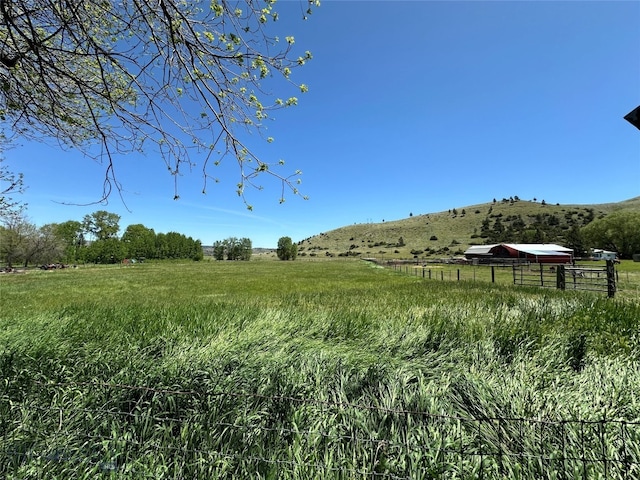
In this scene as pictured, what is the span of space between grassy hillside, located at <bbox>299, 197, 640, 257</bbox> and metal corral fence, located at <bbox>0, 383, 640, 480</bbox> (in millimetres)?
98590

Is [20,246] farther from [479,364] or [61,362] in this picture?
[479,364]

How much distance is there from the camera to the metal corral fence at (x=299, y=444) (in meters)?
2.47

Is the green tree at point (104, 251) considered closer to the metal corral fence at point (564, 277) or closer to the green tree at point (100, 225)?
the green tree at point (100, 225)

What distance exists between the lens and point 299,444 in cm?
279

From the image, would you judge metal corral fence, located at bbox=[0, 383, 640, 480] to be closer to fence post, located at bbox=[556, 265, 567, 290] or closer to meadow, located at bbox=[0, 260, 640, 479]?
meadow, located at bbox=[0, 260, 640, 479]

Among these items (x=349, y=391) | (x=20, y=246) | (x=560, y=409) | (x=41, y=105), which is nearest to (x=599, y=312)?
(x=560, y=409)

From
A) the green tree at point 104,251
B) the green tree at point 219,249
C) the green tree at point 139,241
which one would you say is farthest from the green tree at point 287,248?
the green tree at point 104,251

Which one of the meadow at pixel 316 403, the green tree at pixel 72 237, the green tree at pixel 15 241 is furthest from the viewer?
the green tree at pixel 72 237

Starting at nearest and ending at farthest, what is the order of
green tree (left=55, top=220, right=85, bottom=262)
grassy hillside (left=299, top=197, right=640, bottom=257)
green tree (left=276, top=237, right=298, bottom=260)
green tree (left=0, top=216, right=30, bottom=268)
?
green tree (left=0, top=216, right=30, bottom=268) → green tree (left=55, top=220, right=85, bottom=262) → grassy hillside (left=299, top=197, right=640, bottom=257) → green tree (left=276, top=237, right=298, bottom=260)

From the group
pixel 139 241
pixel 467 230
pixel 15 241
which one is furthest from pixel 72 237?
pixel 467 230

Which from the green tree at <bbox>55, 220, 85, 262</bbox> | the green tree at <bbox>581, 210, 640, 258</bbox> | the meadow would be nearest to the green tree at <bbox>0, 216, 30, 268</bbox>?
the green tree at <bbox>55, 220, 85, 262</bbox>

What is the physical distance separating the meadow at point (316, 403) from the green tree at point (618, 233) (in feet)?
279

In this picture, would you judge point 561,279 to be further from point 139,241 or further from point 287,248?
point 139,241

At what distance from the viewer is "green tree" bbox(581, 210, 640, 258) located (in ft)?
218
